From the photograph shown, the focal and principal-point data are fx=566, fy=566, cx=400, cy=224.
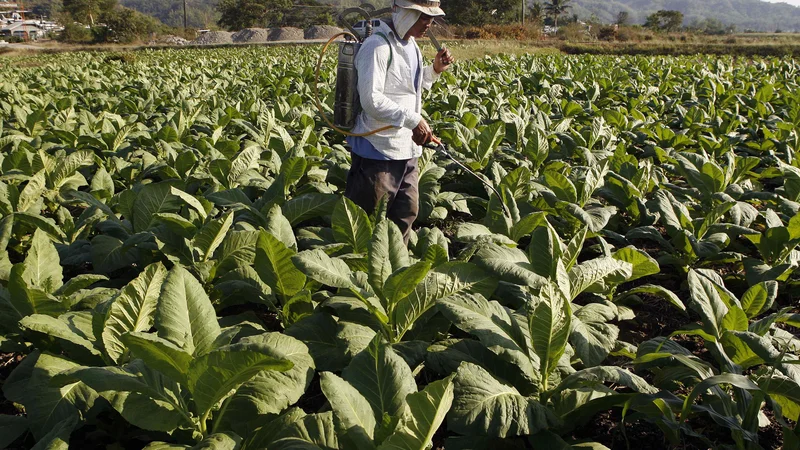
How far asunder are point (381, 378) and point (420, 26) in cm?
230

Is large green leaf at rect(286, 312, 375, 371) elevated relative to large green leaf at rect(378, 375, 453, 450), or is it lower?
lower

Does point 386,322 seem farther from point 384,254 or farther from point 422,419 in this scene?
point 422,419

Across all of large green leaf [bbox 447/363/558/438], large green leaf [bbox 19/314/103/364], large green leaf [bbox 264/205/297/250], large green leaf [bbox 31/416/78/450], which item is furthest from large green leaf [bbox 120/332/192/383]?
large green leaf [bbox 264/205/297/250]

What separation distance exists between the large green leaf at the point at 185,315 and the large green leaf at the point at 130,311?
14 cm

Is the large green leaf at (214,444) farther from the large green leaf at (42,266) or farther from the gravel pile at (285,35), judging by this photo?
the gravel pile at (285,35)

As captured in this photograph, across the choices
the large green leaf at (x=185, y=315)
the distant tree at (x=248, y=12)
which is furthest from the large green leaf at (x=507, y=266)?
the distant tree at (x=248, y=12)

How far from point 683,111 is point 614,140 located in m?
2.29

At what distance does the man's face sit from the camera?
3396 mm

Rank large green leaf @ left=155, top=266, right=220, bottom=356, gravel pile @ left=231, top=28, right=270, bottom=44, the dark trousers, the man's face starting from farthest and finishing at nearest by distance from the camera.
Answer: gravel pile @ left=231, top=28, right=270, bottom=44 < the dark trousers < the man's face < large green leaf @ left=155, top=266, right=220, bottom=356

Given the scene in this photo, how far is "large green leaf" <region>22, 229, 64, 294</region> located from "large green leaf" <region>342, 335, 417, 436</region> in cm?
154

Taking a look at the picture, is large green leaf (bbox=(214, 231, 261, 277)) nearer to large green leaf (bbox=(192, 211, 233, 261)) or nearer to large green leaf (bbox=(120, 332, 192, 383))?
large green leaf (bbox=(192, 211, 233, 261))

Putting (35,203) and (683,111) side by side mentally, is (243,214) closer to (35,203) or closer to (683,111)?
(35,203)

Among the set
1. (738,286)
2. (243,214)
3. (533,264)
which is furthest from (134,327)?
(738,286)

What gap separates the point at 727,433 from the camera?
239 centimetres
